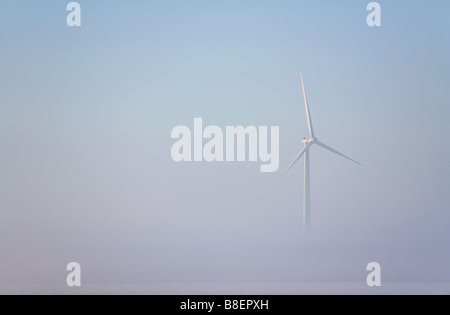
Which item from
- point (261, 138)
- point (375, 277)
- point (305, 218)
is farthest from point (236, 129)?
point (375, 277)

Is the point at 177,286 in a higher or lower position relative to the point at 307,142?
lower
